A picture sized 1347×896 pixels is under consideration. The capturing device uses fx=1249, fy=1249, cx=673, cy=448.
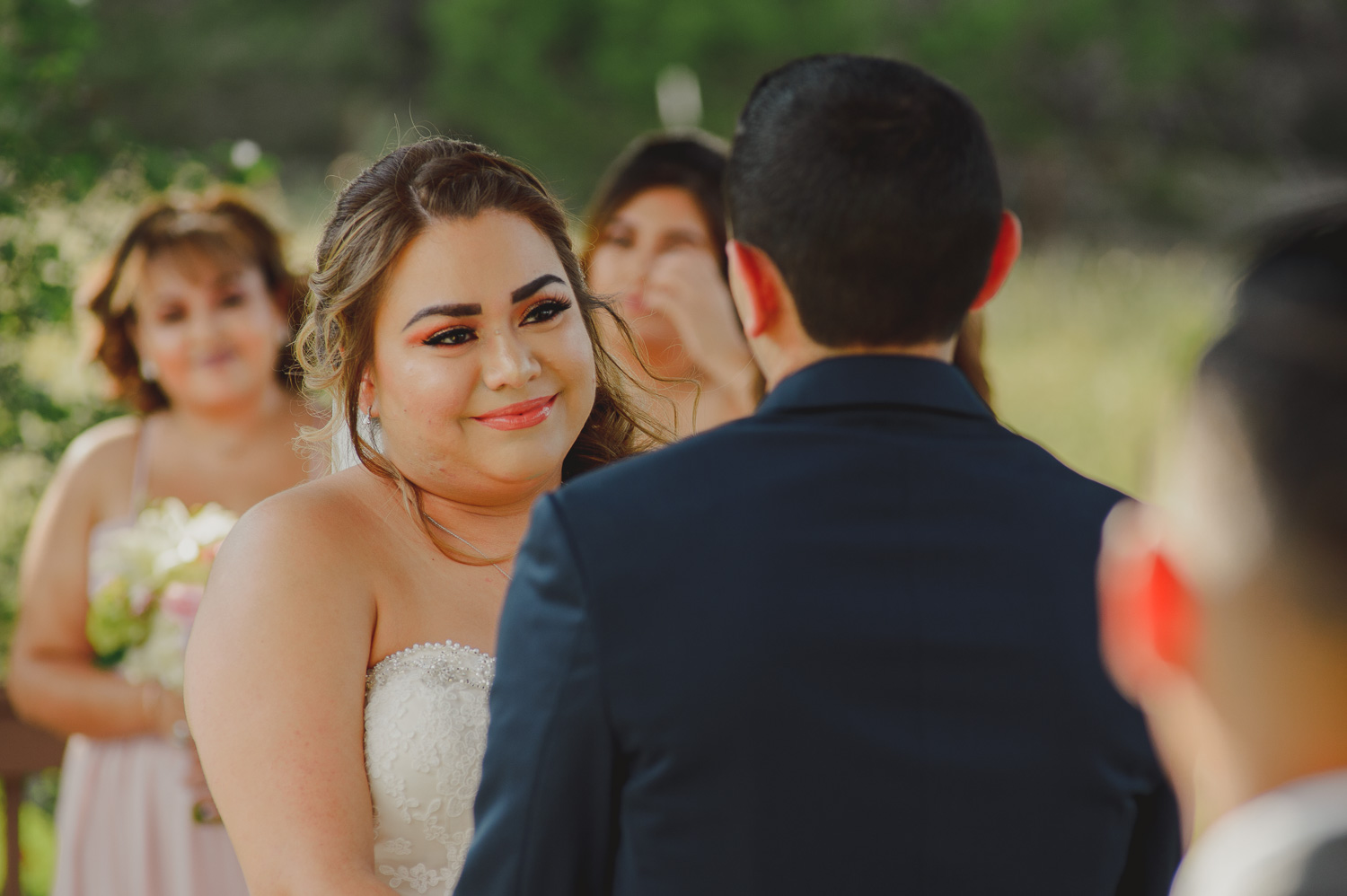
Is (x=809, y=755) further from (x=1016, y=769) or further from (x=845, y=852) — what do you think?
(x=1016, y=769)

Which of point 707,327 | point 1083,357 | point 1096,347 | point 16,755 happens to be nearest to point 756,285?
point 707,327

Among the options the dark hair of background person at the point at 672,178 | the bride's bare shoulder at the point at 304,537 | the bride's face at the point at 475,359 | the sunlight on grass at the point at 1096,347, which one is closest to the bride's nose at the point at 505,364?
the bride's face at the point at 475,359

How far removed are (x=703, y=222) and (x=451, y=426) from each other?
2259 mm

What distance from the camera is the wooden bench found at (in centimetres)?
372

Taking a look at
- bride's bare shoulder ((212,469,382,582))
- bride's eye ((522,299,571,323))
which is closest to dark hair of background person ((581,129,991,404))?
bride's eye ((522,299,571,323))

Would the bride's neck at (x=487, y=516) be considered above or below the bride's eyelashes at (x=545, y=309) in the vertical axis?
below

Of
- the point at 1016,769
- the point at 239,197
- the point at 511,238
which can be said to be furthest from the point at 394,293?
the point at 239,197

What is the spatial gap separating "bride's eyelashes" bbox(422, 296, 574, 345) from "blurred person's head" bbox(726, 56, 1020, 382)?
84 centimetres

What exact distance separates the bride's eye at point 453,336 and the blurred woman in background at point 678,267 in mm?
1592

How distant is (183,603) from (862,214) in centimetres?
234

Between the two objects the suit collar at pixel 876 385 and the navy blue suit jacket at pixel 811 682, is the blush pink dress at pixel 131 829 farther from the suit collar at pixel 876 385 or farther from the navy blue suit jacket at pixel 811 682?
the suit collar at pixel 876 385

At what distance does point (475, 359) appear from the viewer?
2.26 metres

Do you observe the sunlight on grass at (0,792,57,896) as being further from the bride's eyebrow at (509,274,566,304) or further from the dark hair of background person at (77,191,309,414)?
the bride's eyebrow at (509,274,566,304)

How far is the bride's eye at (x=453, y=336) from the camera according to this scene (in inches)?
88.5
